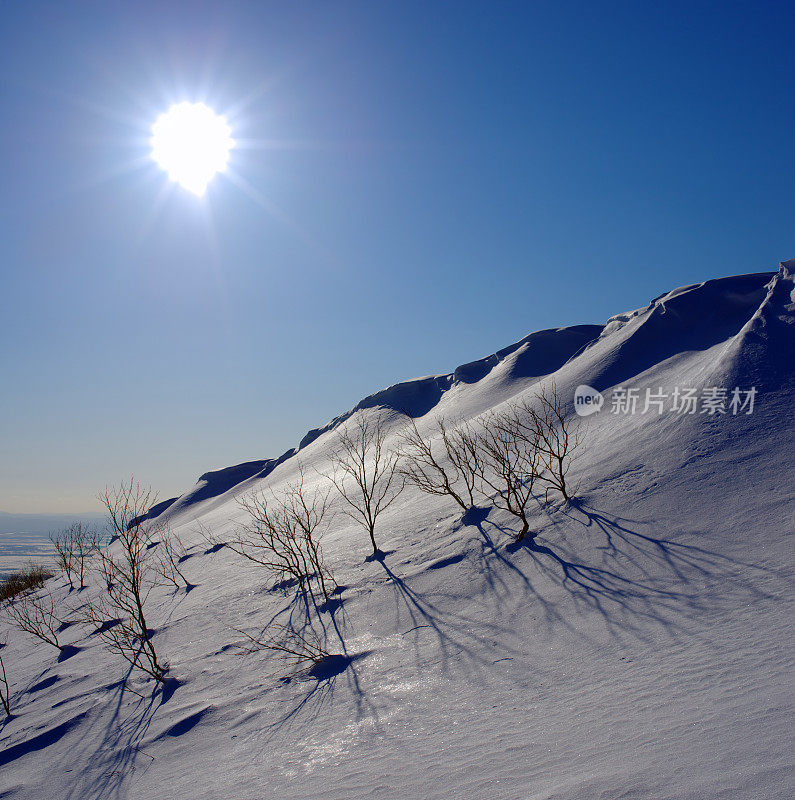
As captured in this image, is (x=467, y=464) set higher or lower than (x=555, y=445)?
higher

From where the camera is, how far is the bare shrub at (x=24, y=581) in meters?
17.2

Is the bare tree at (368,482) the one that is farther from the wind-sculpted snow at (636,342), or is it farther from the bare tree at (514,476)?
the wind-sculpted snow at (636,342)

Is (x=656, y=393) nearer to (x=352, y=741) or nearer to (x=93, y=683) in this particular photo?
(x=352, y=741)

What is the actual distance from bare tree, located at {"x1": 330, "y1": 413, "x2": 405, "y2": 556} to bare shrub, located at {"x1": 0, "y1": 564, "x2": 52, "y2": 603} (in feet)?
37.9

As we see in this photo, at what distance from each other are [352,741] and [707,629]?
2.69 m

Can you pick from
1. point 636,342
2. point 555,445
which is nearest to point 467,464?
point 555,445

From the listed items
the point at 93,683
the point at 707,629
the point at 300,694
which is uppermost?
the point at 93,683

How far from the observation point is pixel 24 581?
18688 millimetres

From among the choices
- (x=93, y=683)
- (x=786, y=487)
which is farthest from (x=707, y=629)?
(x=93, y=683)

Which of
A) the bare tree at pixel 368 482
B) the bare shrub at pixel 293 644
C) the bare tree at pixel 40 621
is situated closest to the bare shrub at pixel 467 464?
the bare tree at pixel 368 482

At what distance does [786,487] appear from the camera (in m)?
5.79

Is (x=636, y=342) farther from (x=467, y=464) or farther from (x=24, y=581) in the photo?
(x=24, y=581)

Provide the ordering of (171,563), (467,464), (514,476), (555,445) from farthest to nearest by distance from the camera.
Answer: (555,445) < (171,563) < (467,464) < (514,476)

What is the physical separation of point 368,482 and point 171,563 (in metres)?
5.43
